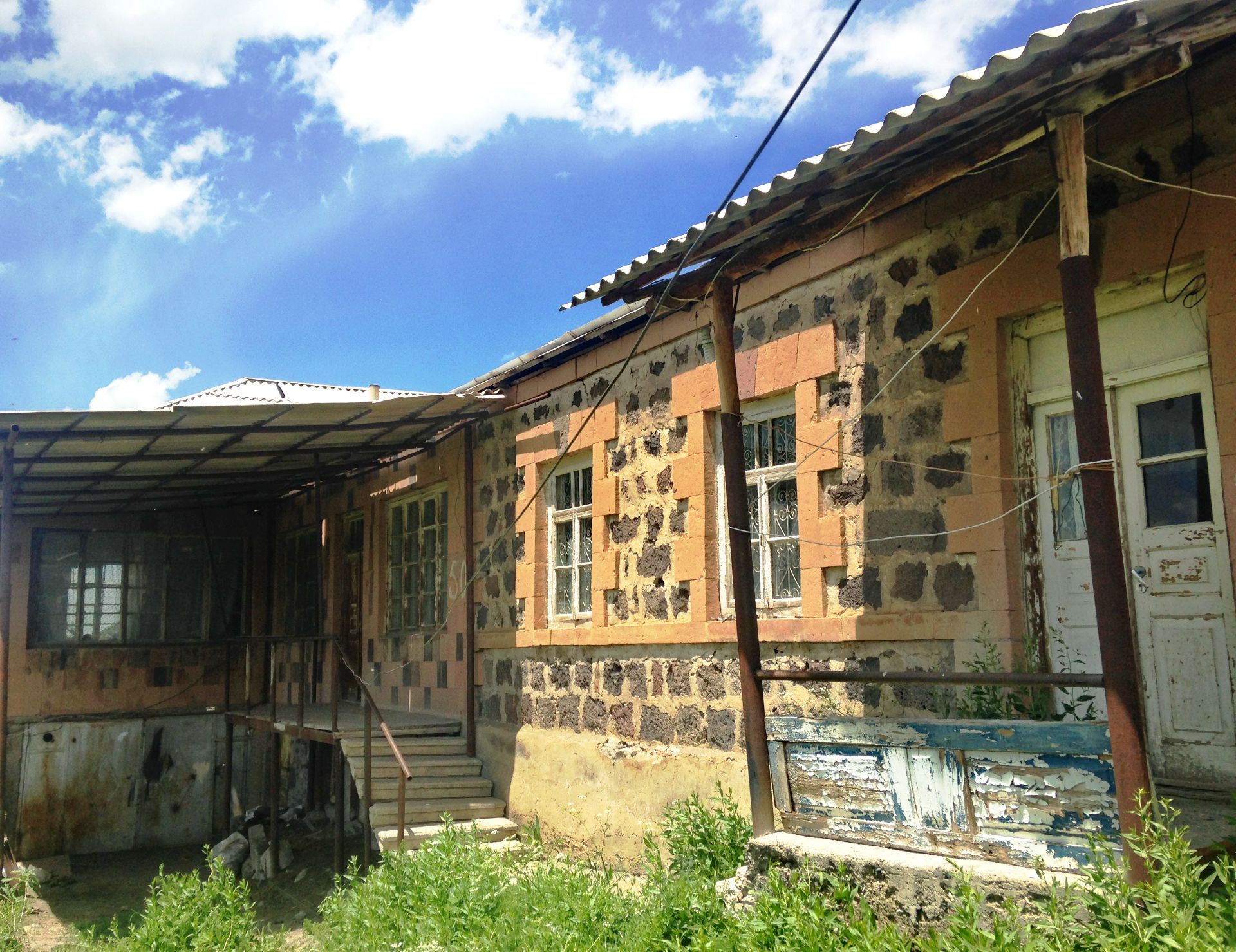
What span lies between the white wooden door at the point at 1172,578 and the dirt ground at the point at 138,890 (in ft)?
18.3

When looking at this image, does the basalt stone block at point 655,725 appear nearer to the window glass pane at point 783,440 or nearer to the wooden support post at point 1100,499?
the window glass pane at point 783,440

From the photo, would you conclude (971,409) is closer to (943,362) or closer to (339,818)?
(943,362)

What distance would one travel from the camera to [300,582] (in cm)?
1414

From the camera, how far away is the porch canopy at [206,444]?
805 cm

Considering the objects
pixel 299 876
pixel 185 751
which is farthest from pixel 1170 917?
pixel 185 751

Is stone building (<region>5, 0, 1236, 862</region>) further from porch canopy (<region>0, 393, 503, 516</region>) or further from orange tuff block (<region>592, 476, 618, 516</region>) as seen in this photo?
porch canopy (<region>0, 393, 503, 516</region>)

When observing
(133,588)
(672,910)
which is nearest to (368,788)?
(672,910)

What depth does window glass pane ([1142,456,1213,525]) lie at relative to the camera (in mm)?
4699

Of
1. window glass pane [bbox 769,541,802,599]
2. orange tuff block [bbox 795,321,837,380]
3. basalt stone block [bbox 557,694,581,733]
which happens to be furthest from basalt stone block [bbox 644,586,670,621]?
orange tuff block [bbox 795,321,837,380]

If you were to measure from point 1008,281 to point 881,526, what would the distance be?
4.58ft

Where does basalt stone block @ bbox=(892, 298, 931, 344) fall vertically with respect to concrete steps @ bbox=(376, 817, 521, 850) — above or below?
above

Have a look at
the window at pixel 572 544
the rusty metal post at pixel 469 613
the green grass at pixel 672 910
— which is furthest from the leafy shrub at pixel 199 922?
the window at pixel 572 544

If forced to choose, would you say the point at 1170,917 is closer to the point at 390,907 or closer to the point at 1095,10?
the point at 1095,10

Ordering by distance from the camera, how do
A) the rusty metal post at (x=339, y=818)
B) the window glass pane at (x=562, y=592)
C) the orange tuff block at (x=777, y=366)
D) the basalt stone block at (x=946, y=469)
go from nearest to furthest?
the basalt stone block at (x=946, y=469)
the orange tuff block at (x=777, y=366)
the window glass pane at (x=562, y=592)
the rusty metal post at (x=339, y=818)
